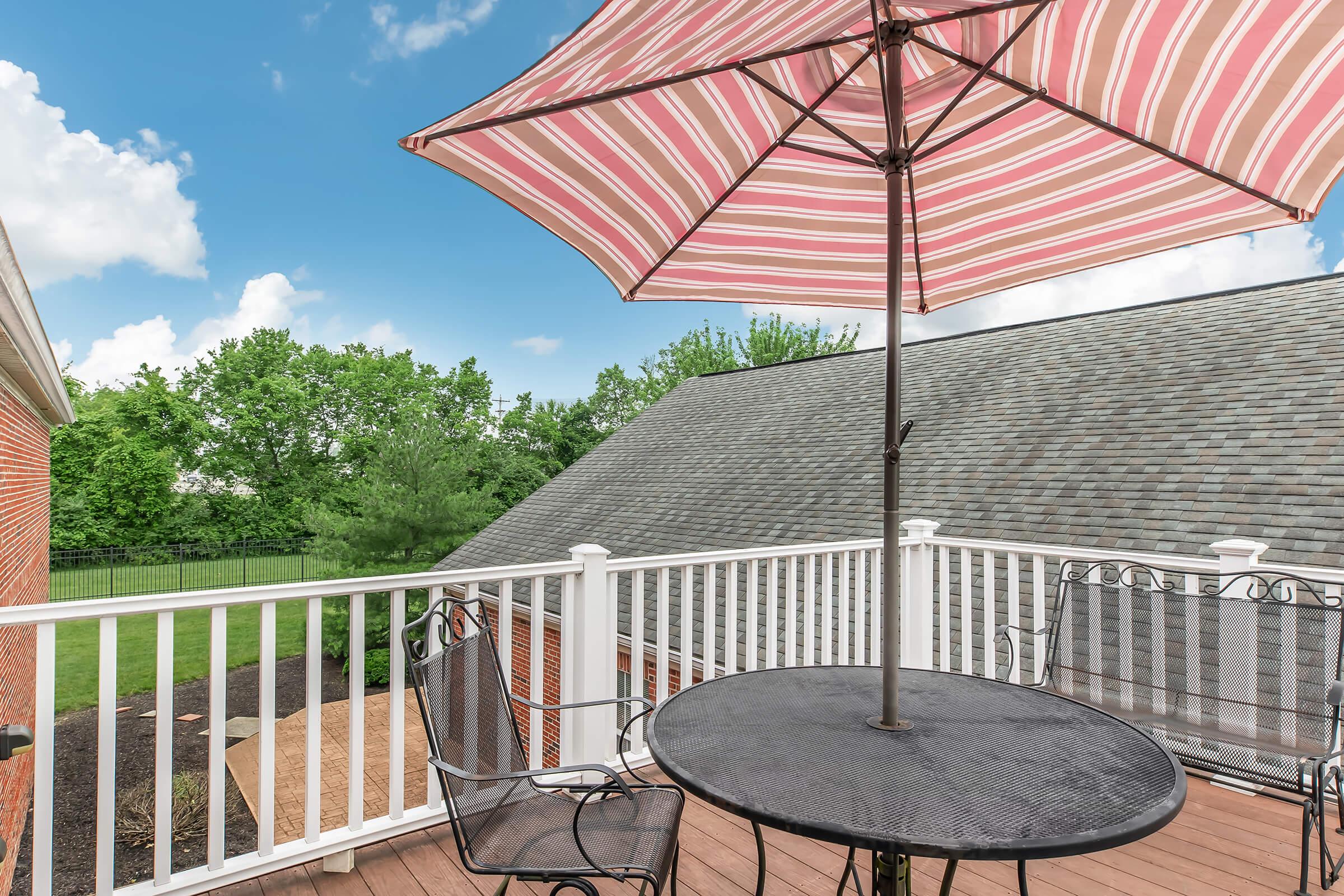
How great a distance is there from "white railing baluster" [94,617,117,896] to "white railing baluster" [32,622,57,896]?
10 centimetres

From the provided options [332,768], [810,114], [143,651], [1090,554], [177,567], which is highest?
[810,114]

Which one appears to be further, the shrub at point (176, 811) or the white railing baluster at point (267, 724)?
the shrub at point (176, 811)

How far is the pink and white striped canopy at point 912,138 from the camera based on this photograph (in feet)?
5.72

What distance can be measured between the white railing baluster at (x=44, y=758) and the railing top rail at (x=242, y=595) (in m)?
0.06

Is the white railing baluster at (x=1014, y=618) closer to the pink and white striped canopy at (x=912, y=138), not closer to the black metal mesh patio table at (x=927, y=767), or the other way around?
the black metal mesh patio table at (x=927, y=767)

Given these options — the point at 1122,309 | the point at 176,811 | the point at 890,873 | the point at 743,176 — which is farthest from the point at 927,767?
the point at 176,811

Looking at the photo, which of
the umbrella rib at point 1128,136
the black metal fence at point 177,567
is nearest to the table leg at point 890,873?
the umbrella rib at point 1128,136

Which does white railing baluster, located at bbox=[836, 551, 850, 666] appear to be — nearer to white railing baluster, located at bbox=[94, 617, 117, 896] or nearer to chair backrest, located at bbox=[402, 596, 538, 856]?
chair backrest, located at bbox=[402, 596, 538, 856]

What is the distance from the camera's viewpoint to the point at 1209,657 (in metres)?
2.72

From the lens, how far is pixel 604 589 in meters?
2.92

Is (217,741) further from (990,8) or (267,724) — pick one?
(990,8)

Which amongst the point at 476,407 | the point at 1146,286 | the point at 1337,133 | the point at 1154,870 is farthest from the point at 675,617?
the point at 1146,286

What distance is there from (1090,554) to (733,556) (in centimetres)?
186

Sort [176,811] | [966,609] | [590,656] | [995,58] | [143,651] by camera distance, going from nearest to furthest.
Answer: [995,58], [590,656], [966,609], [176,811], [143,651]
